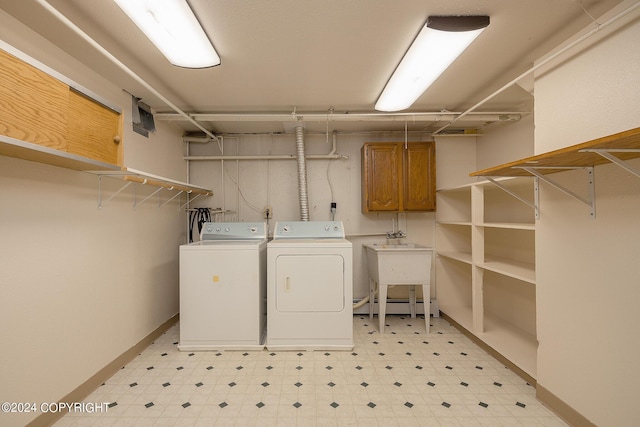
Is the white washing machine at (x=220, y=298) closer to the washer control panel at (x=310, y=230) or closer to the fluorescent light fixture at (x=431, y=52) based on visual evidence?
the washer control panel at (x=310, y=230)

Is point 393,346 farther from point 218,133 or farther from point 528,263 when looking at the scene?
point 218,133

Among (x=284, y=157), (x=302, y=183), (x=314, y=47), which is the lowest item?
(x=302, y=183)

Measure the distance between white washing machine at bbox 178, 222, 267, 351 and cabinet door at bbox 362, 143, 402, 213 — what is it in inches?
67.9

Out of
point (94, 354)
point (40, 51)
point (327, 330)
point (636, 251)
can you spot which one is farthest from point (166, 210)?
point (636, 251)

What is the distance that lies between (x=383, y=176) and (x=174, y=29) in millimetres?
2661

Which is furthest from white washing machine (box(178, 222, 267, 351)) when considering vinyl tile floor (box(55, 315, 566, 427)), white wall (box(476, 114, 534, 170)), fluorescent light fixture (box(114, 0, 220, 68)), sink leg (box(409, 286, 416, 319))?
white wall (box(476, 114, 534, 170))

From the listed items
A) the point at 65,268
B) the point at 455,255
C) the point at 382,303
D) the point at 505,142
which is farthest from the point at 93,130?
the point at 505,142

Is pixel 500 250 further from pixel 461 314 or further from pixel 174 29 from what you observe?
pixel 174 29

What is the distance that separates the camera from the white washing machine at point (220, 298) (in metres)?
2.75

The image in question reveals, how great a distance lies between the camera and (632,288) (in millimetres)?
1452

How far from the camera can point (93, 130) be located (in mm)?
1721

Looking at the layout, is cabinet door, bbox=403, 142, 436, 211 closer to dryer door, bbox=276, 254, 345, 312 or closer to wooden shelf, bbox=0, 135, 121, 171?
dryer door, bbox=276, 254, 345, 312

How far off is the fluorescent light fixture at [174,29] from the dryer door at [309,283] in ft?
6.09

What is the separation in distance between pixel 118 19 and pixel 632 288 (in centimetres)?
334
